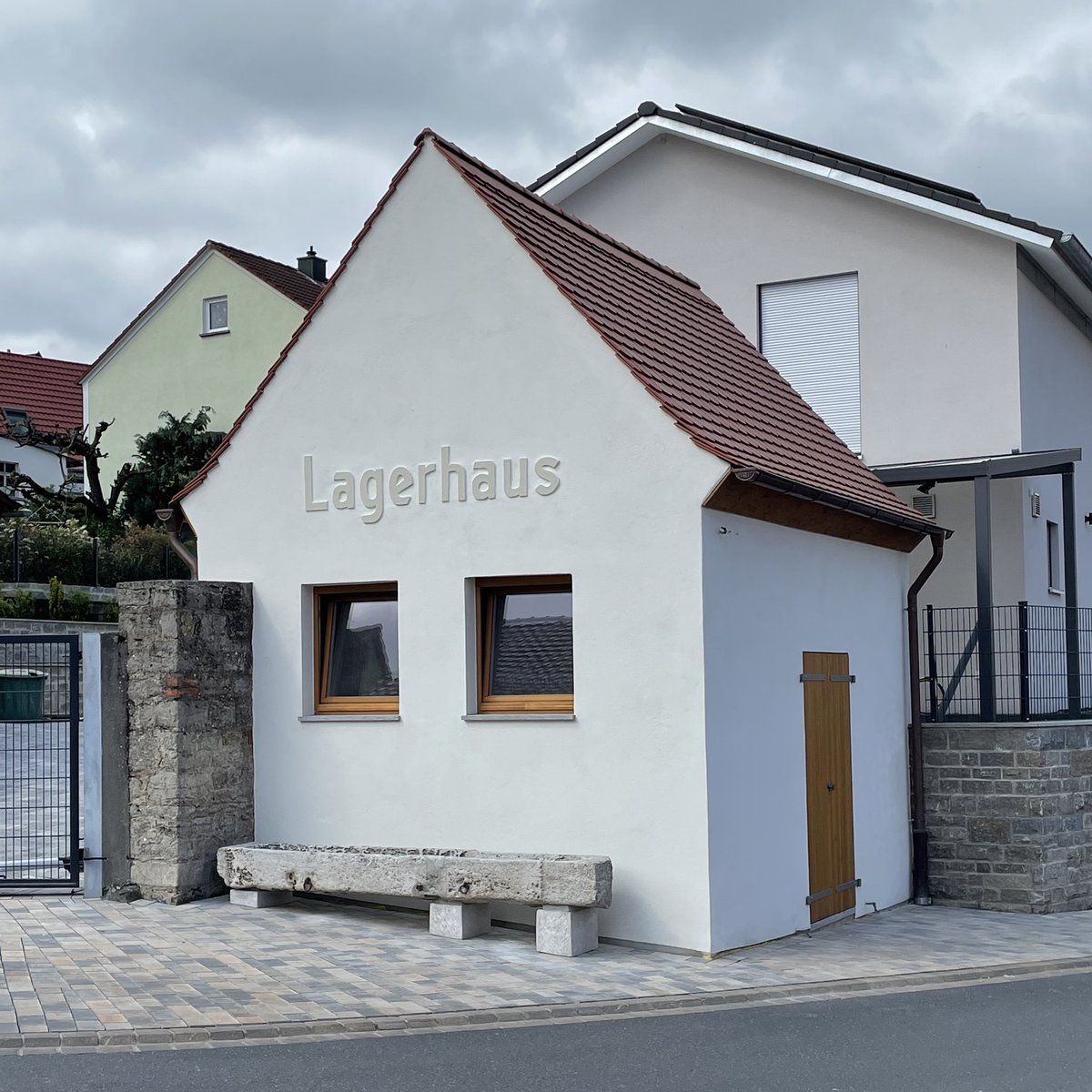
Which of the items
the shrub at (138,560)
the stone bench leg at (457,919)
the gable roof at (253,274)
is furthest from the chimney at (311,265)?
the stone bench leg at (457,919)

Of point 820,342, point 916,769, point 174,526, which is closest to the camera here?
point 174,526

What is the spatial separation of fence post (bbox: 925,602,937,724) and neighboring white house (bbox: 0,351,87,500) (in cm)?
3552

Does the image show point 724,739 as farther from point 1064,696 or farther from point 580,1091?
point 1064,696

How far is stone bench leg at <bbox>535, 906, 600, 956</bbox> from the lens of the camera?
1048 cm

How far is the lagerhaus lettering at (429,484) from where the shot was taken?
38.2 ft

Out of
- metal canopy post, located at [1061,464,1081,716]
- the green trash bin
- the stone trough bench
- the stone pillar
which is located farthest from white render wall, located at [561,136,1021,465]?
the green trash bin

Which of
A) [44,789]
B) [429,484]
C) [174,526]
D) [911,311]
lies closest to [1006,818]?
[429,484]

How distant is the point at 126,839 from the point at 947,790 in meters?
7.62

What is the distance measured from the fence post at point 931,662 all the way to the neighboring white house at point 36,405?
3552cm

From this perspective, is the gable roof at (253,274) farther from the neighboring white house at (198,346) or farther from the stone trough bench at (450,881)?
the stone trough bench at (450,881)

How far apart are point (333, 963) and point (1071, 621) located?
9499mm

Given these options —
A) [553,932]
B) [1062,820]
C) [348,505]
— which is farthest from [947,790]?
[348,505]

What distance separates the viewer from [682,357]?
12.8m

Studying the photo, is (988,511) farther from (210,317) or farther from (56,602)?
(210,317)
